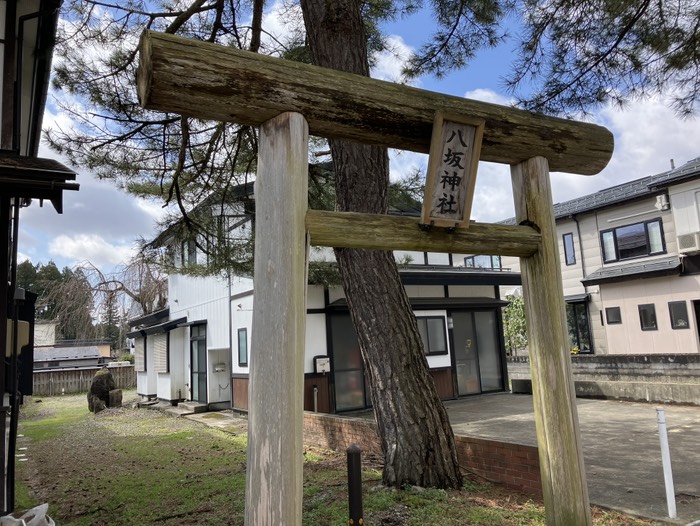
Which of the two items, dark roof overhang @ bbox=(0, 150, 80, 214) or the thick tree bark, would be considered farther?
the thick tree bark

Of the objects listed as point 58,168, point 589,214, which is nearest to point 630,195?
point 589,214

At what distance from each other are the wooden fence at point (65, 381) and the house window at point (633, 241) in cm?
2134

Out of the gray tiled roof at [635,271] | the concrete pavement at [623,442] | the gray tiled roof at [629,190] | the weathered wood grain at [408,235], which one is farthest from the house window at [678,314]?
the weathered wood grain at [408,235]

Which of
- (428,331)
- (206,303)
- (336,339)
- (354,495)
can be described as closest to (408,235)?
(354,495)

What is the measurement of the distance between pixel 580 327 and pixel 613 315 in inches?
78.6

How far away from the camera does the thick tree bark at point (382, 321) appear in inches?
208

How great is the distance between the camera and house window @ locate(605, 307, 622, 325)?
722 inches

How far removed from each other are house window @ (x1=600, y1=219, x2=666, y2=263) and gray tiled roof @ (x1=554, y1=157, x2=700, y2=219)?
41.6 inches

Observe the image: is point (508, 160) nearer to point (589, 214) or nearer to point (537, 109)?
point (537, 109)

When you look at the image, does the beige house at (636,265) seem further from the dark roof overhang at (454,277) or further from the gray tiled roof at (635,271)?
the dark roof overhang at (454,277)

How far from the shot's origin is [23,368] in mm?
6461

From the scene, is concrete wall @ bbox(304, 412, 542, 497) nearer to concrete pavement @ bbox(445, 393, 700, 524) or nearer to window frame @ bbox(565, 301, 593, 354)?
concrete pavement @ bbox(445, 393, 700, 524)

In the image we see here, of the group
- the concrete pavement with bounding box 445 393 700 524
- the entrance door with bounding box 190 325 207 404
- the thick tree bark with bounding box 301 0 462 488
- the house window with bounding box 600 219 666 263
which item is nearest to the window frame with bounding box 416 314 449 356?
the concrete pavement with bounding box 445 393 700 524

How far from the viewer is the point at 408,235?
290 cm
